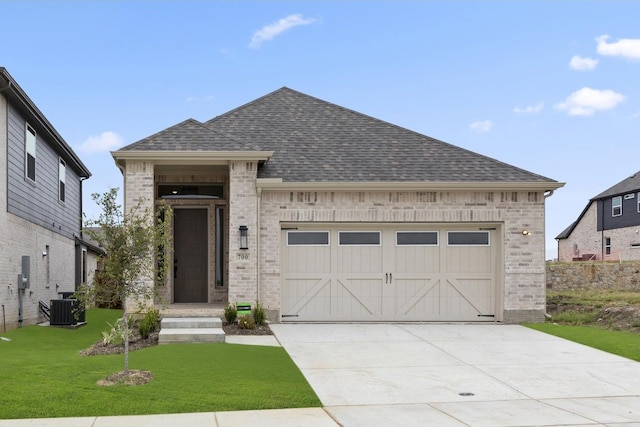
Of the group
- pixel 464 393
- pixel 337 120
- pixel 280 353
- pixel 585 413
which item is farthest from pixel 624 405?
pixel 337 120

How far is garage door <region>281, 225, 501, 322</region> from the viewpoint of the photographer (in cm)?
1550

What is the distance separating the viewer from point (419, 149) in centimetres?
1748

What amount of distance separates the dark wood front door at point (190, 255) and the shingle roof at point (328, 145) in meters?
2.38

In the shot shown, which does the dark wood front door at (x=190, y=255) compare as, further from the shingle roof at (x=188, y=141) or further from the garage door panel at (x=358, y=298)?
the garage door panel at (x=358, y=298)

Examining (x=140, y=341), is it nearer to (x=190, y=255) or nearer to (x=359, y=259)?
(x=190, y=255)

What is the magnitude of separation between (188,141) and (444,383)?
8.74 m

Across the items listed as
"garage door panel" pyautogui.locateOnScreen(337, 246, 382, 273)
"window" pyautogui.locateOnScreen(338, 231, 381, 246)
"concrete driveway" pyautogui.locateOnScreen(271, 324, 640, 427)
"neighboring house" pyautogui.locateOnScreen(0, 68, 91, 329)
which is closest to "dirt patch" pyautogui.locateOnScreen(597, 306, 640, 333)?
"concrete driveway" pyautogui.locateOnScreen(271, 324, 640, 427)

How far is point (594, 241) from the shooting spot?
4306 cm

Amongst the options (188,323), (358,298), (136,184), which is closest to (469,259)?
(358,298)

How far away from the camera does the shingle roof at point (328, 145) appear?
15586 millimetres

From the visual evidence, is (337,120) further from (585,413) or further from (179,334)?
(585,413)

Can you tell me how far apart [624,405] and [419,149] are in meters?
10.4

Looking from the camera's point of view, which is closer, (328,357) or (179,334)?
(328,357)

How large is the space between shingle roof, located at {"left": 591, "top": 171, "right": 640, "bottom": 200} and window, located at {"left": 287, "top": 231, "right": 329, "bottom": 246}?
28488 millimetres
